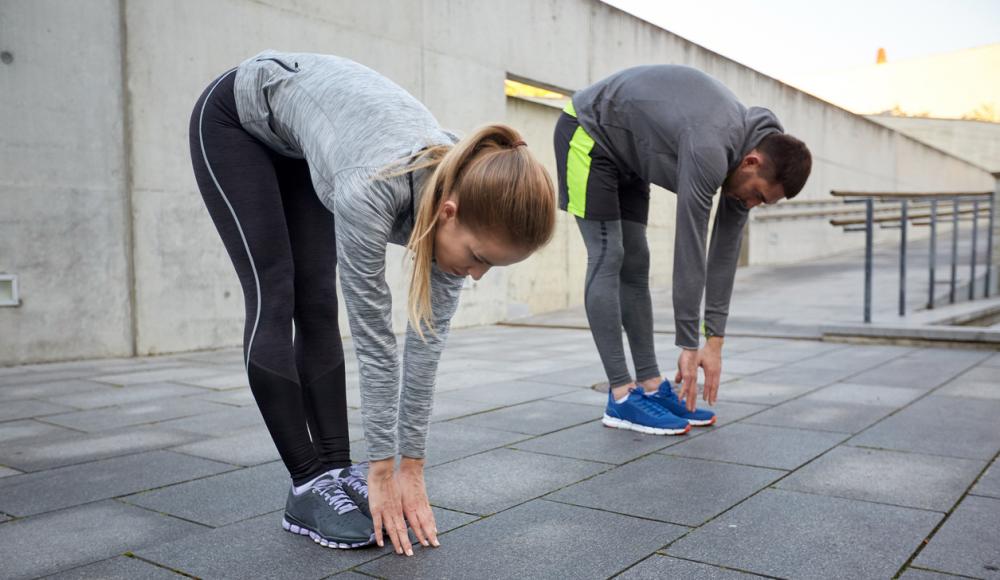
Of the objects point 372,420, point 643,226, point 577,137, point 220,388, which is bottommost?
point 220,388

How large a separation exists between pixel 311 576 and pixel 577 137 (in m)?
1.92

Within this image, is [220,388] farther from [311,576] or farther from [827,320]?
[827,320]

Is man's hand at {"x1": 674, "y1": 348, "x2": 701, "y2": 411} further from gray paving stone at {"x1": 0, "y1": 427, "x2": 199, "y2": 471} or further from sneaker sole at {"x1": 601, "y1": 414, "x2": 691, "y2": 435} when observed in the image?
gray paving stone at {"x1": 0, "y1": 427, "x2": 199, "y2": 471}

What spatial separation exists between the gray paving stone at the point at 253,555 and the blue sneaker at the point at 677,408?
1572 millimetres

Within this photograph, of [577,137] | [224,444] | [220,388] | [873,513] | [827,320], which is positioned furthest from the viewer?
[827,320]

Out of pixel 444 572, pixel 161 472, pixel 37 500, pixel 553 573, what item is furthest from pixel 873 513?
pixel 37 500

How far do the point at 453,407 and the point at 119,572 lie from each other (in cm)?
195

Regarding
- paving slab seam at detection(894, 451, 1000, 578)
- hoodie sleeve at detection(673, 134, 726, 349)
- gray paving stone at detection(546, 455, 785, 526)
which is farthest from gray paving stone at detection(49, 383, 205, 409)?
paving slab seam at detection(894, 451, 1000, 578)

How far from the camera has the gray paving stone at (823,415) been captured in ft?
10.2

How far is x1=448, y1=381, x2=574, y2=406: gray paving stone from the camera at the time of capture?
373cm

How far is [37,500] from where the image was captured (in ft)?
7.21

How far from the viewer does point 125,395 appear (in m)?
3.82

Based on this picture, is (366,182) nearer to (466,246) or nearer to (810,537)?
(466,246)

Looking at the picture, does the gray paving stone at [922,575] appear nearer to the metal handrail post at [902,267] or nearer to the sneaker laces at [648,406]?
the sneaker laces at [648,406]
